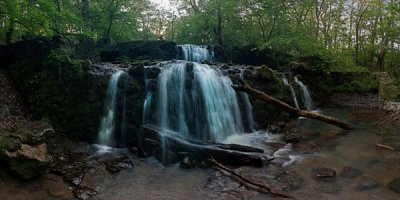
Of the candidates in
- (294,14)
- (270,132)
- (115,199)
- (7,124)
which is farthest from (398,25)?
(7,124)

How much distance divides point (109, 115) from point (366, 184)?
7.30 meters

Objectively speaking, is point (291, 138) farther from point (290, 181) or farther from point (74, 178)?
point (74, 178)

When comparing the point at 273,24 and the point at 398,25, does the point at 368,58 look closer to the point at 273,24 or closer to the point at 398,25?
the point at 398,25

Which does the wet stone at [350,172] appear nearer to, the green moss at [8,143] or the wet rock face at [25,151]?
the wet rock face at [25,151]

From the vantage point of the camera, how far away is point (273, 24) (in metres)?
18.4

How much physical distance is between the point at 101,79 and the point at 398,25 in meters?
16.6

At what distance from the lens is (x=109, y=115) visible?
9.38 metres

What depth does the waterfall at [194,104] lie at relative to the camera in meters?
9.71

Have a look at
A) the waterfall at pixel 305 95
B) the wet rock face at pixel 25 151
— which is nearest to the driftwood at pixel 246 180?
the wet rock face at pixel 25 151

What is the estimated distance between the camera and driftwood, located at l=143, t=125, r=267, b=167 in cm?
718

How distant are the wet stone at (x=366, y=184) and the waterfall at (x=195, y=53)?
43.3 feet

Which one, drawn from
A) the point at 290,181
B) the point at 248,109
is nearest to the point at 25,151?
the point at 290,181

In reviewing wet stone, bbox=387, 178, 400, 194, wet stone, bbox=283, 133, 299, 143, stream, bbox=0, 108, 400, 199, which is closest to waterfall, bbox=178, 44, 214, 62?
wet stone, bbox=283, 133, 299, 143

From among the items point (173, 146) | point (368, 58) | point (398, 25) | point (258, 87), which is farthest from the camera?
point (368, 58)
